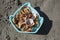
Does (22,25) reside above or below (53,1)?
below

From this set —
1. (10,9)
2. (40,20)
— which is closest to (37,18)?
(40,20)

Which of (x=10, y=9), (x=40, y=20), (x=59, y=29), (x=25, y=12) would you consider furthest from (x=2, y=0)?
(x=59, y=29)

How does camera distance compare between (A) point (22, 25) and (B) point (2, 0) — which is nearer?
(A) point (22, 25)

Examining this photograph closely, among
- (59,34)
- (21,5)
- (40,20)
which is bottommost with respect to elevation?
(59,34)

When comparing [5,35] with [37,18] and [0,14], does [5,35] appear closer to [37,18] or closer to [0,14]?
[0,14]

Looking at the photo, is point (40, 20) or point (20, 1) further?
point (20, 1)

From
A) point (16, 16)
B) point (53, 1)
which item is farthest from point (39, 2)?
point (16, 16)

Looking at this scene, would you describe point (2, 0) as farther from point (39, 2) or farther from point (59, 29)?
point (59, 29)

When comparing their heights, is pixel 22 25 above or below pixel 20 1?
below
